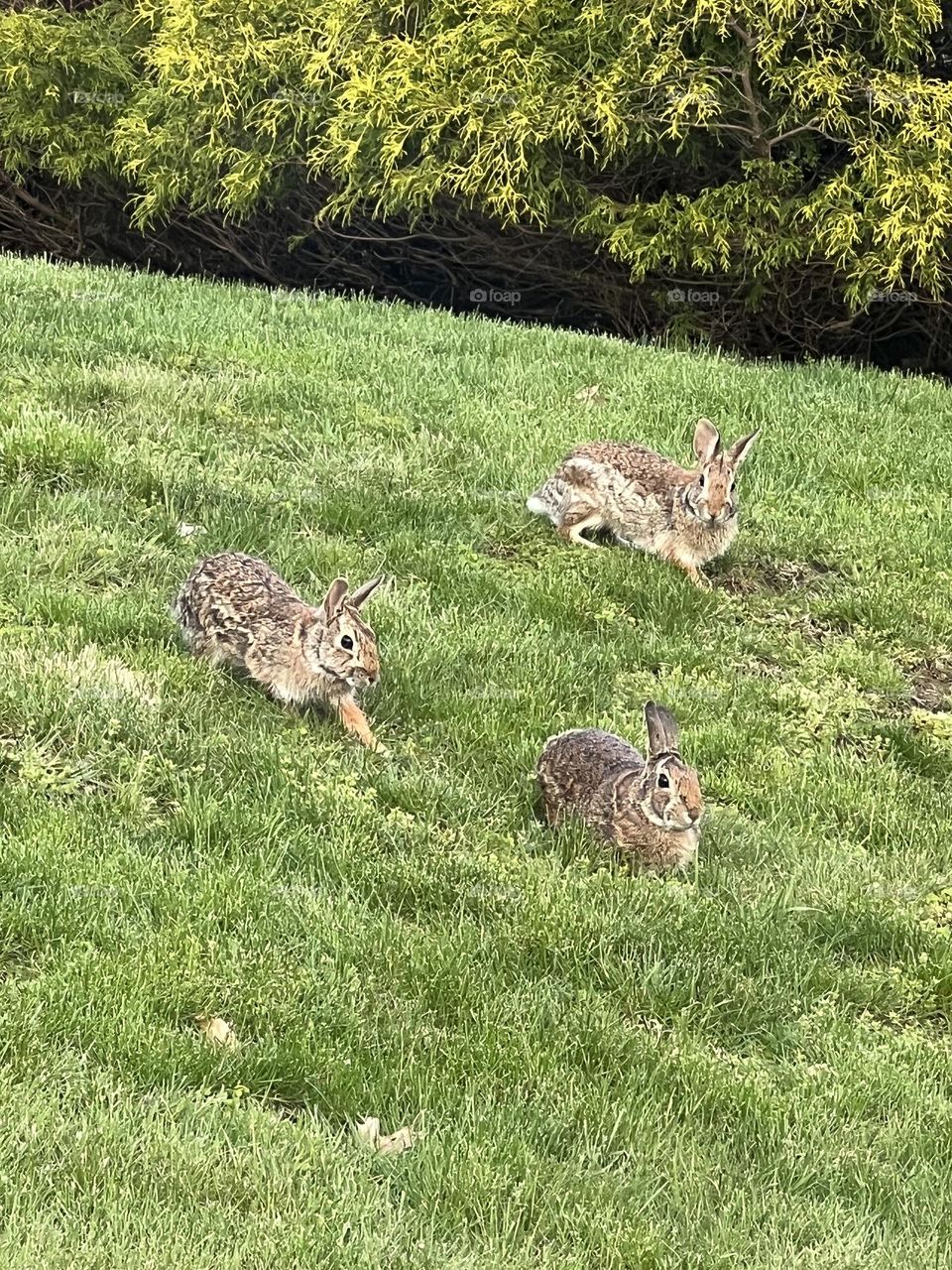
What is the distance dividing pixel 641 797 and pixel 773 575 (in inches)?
133

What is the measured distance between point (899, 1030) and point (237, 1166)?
214 centimetres

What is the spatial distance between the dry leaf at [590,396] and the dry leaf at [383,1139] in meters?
7.36

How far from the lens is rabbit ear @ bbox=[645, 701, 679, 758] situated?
5016 mm

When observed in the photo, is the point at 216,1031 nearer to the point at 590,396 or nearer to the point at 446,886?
the point at 446,886

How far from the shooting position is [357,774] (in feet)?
17.1

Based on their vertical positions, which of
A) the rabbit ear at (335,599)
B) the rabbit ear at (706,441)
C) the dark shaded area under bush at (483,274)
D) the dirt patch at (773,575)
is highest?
the rabbit ear at (706,441)

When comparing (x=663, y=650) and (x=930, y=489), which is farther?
(x=930, y=489)

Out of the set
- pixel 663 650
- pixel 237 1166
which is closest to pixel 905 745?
pixel 663 650

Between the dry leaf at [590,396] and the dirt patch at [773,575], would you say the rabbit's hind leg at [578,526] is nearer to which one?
the dirt patch at [773,575]

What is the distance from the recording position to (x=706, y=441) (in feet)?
24.7

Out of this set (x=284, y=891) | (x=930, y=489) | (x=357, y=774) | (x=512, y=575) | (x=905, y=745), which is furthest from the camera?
(x=930, y=489)

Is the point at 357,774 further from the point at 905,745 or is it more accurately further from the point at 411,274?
the point at 411,274

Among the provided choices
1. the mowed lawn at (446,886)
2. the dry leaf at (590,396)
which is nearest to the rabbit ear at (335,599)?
the mowed lawn at (446,886)

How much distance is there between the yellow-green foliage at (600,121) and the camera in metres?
12.6
